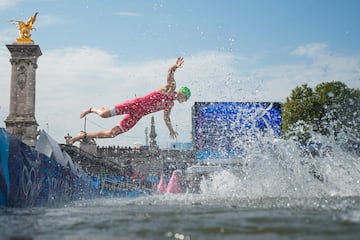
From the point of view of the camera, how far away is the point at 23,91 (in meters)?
42.8

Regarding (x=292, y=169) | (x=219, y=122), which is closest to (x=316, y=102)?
(x=219, y=122)

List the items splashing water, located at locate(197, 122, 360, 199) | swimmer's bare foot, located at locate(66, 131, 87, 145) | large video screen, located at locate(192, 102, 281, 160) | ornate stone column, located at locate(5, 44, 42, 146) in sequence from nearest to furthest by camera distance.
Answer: splashing water, located at locate(197, 122, 360, 199) < swimmer's bare foot, located at locate(66, 131, 87, 145) < large video screen, located at locate(192, 102, 281, 160) < ornate stone column, located at locate(5, 44, 42, 146)

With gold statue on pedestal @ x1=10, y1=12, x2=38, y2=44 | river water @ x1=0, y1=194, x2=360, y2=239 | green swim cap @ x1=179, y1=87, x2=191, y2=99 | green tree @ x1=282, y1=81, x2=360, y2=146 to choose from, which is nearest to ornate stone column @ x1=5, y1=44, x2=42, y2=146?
gold statue on pedestal @ x1=10, y1=12, x2=38, y2=44

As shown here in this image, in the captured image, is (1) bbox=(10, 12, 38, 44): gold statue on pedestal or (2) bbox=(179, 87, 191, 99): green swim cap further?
(1) bbox=(10, 12, 38, 44): gold statue on pedestal

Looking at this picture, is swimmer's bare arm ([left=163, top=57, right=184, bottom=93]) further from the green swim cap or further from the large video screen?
the large video screen

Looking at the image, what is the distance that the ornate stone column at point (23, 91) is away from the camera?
4128cm

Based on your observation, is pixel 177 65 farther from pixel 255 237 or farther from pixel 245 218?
pixel 255 237

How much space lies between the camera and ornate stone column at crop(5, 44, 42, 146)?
135 feet

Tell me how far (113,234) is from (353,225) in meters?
1.82

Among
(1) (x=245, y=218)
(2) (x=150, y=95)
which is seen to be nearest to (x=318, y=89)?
(2) (x=150, y=95)

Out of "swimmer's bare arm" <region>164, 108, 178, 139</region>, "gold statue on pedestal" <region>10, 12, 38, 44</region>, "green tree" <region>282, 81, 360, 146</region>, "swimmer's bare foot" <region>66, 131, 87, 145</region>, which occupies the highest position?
"gold statue on pedestal" <region>10, 12, 38, 44</region>

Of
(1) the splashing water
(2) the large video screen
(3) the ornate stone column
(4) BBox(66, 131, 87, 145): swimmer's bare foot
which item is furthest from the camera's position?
(3) the ornate stone column

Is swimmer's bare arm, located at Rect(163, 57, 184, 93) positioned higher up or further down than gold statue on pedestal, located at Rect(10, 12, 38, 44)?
further down

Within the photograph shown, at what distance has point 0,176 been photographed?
634cm
